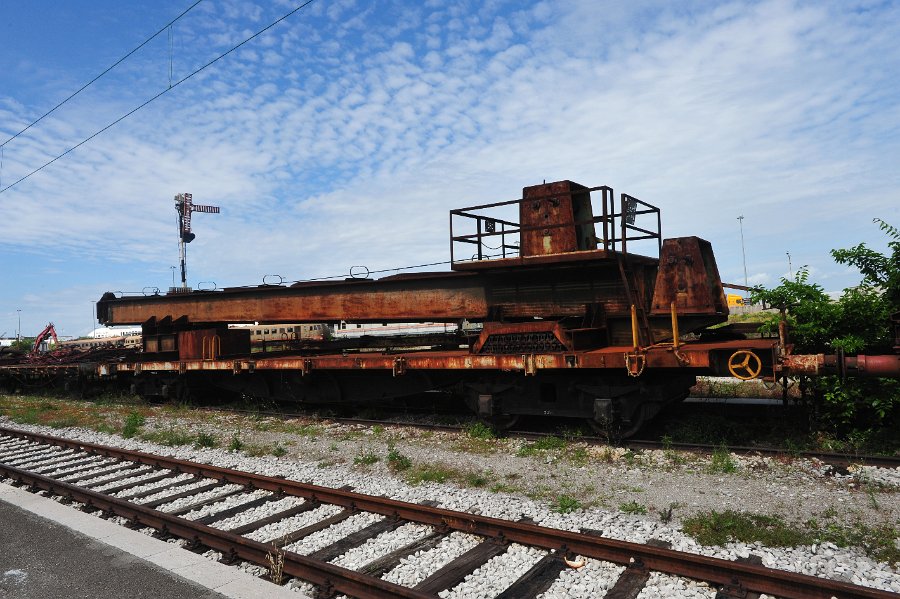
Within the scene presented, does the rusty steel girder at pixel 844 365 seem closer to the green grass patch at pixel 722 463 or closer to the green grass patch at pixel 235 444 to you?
the green grass patch at pixel 722 463

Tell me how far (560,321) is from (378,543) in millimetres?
4922

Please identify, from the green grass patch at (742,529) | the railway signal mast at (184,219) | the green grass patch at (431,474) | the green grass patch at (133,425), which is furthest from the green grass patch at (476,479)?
the railway signal mast at (184,219)

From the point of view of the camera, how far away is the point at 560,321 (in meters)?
9.23

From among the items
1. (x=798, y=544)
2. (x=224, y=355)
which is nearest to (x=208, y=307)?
(x=224, y=355)

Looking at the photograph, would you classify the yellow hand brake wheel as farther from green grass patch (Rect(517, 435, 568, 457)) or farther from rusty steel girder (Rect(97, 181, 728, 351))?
green grass patch (Rect(517, 435, 568, 457))

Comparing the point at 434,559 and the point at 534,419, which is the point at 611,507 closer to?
the point at 434,559

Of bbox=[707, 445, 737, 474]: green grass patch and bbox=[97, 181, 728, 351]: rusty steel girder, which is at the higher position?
bbox=[97, 181, 728, 351]: rusty steel girder

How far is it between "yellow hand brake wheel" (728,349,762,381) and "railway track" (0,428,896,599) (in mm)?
3292

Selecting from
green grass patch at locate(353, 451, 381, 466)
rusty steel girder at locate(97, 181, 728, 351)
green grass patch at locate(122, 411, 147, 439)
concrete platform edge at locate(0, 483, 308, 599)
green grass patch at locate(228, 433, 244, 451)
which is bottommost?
concrete platform edge at locate(0, 483, 308, 599)

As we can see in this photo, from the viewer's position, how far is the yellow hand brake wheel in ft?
24.0

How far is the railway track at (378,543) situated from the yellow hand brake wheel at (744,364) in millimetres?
3292

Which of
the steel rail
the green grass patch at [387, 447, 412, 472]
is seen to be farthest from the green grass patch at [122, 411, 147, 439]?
the green grass patch at [387, 447, 412, 472]

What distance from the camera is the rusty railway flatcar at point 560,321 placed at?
8133 millimetres

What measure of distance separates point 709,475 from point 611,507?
5.43 ft
